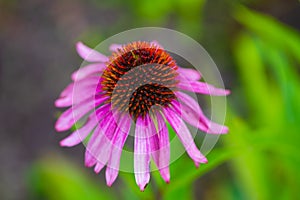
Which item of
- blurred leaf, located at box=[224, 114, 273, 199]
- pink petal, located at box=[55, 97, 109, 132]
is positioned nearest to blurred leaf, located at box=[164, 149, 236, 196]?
pink petal, located at box=[55, 97, 109, 132]

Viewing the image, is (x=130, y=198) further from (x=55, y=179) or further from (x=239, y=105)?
(x=239, y=105)

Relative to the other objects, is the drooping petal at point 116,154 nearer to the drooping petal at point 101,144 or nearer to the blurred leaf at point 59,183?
the drooping petal at point 101,144

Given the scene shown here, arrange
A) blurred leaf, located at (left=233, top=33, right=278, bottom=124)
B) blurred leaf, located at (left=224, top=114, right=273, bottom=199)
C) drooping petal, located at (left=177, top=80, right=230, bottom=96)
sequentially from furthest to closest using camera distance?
1. blurred leaf, located at (left=233, top=33, right=278, bottom=124)
2. blurred leaf, located at (left=224, top=114, right=273, bottom=199)
3. drooping petal, located at (left=177, top=80, right=230, bottom=96)

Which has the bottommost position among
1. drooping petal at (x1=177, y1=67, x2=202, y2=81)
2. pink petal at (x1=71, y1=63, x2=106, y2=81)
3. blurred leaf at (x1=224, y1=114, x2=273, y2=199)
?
blurred leaf at (x1=224, y1=114, x2=273, y2=199)

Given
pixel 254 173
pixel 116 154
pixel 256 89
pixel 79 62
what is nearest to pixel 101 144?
pixel 116 154

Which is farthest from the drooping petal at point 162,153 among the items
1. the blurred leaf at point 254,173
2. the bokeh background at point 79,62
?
the bokeh background at point 79,62

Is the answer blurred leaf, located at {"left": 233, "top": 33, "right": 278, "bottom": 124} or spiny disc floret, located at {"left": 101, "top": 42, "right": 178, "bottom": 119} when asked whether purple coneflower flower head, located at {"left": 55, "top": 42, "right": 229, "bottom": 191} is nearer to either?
spiny disc floret, located at {"left": 101, "top": 42, "right": 178, "bottom": 119}

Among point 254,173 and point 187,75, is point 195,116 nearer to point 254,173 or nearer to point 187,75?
point 187,75
